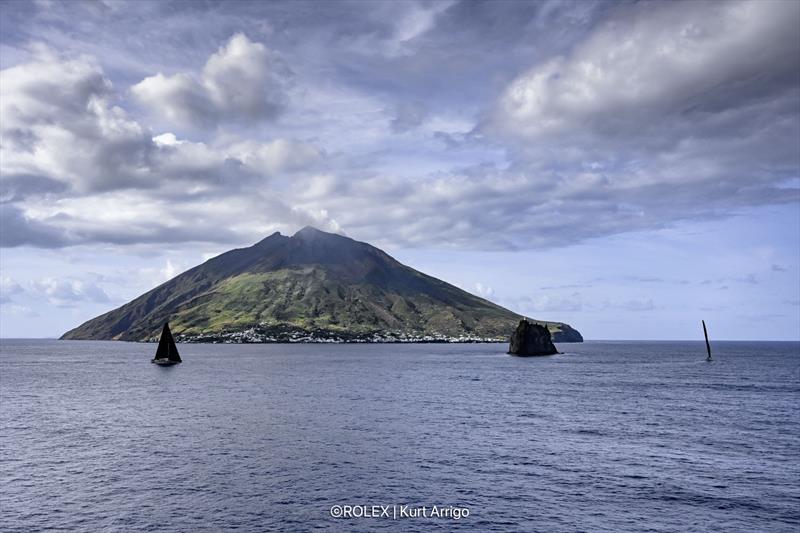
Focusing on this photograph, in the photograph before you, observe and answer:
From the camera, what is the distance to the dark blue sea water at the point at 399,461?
47094 millimetres

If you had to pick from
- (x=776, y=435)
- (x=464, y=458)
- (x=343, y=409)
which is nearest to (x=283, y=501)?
(x=464, y=458)

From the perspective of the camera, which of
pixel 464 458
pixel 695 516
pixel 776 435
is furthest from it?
pixel 776 435

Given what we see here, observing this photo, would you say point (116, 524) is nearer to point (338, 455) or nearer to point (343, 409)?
point (338, 455)

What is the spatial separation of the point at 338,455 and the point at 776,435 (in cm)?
6722

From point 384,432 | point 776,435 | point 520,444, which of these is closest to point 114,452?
point 384,432

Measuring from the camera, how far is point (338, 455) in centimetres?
6775

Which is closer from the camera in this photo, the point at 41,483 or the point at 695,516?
the point at 695,516

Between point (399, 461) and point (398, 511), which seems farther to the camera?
point (399, 461)

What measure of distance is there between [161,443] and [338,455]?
87.3ft

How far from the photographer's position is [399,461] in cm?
6462

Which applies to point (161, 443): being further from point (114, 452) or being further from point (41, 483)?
point (41, 483)

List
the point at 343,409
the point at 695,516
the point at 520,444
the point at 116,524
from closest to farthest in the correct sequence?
1. the point at 116,524
2. the point at 695,516
3. the point at 520,444
4. the point at 343,409

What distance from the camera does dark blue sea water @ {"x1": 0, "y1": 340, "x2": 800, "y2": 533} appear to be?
155ft

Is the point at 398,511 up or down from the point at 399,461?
down
